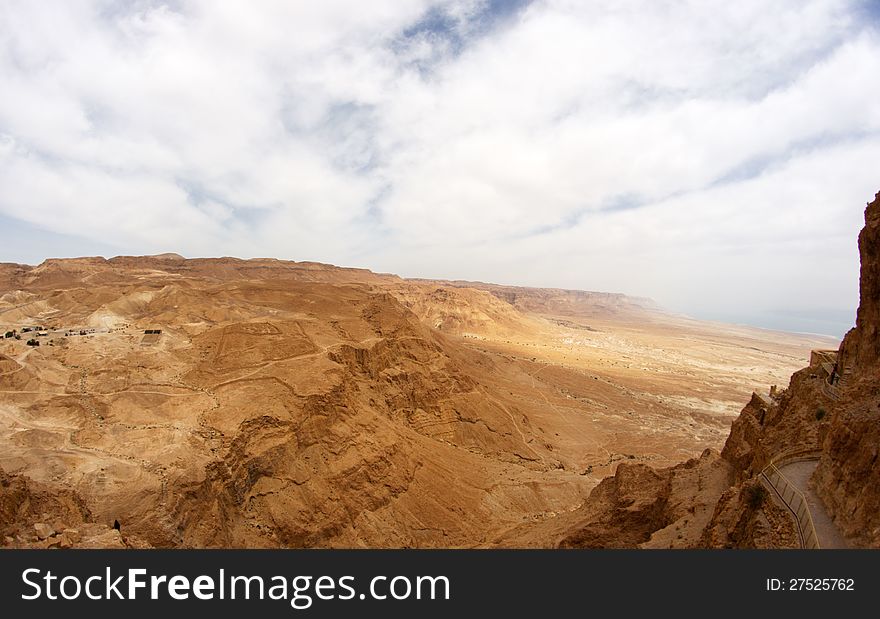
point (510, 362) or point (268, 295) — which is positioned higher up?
point (268, 295)

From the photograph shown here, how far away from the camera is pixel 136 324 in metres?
32.0

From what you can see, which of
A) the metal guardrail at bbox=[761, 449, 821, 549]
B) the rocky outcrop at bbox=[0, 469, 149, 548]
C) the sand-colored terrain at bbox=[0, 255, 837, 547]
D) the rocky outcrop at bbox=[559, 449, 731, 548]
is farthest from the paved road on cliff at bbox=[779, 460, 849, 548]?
the rocky outcrop at bbox=[0, 469, 149, 548]

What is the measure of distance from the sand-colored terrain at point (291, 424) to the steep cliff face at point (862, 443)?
48.9 ft

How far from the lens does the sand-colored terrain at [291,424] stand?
18.2 m

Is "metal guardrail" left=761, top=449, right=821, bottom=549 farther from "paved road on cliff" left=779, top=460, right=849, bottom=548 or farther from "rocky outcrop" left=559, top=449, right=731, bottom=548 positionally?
"rocky outcrop" left=559, top=449, right=731, bottom=548

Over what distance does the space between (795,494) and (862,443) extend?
72.9 inches

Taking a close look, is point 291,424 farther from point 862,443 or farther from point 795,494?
point 862,443

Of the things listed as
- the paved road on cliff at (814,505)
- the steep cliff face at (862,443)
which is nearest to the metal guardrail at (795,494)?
the paved road on cliff at (814,505)

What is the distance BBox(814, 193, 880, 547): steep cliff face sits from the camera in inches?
333

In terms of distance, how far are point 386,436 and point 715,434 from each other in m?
36.0

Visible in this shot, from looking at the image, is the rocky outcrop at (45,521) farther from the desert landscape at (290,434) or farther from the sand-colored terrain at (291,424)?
the sand-colored terrain at (291,424)

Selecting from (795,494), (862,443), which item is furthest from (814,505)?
(862,443)
